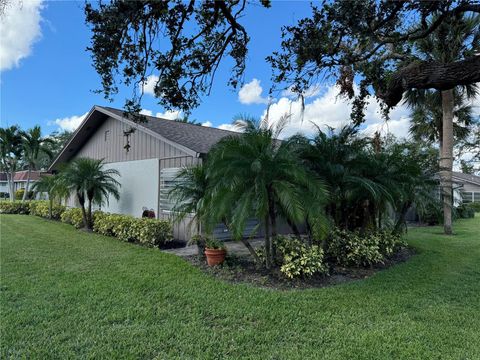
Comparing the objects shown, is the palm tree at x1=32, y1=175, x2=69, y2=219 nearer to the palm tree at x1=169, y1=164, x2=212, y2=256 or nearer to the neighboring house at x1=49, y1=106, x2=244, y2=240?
the neighboring house at x1=49, y1=106, x2=244, y2=240

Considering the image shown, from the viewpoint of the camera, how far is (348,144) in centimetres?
790

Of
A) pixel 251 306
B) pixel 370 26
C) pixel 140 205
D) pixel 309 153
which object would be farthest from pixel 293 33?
pixel 140 205

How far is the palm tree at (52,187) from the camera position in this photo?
40.1 ft

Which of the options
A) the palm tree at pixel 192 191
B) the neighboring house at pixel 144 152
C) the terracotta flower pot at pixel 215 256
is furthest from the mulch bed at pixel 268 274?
the neighboring house at pixel 144 152

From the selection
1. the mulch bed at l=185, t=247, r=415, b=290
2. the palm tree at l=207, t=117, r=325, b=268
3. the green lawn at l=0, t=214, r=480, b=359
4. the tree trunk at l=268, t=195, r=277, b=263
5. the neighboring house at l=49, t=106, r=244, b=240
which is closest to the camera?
the green lawn at l=0, t=214, r=480, b=359

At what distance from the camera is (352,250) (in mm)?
7207

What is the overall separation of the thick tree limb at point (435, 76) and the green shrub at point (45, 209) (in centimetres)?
1669

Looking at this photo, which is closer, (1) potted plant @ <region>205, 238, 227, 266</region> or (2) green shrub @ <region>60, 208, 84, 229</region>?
(1) potted plant @ <region>205, 238, 227, 266</region>

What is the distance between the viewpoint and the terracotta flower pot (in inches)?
276

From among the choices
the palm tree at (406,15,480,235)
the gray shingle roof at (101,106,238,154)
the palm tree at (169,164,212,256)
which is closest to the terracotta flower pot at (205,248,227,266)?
the palm tree at (169,164,212,256)

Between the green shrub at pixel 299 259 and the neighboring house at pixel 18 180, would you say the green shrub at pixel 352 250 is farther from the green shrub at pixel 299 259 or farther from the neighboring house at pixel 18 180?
the neighboring house at pixel 18 180

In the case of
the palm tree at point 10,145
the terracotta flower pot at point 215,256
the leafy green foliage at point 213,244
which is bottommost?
the terracotta flower pot at point 215,256

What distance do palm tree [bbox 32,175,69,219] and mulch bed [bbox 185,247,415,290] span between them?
7289 millimetres

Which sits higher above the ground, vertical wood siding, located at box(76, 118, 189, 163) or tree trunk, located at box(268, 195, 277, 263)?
vertical wood siding, located at box(76, 118, 189, 163)
